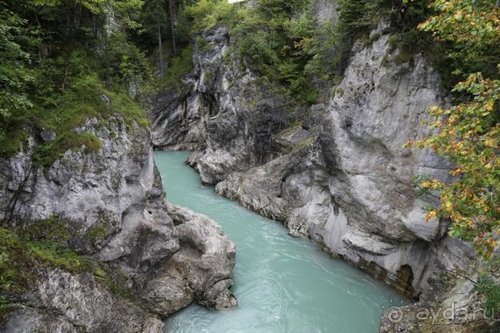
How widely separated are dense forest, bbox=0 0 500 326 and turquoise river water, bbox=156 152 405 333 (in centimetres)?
443

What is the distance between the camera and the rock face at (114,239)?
792 centimetres

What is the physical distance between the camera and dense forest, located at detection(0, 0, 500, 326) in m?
5.50

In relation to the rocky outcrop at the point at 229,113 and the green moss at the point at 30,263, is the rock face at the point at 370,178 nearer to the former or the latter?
the rocky outcrop at the point at 229,113

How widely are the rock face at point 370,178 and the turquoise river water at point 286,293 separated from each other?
83cm

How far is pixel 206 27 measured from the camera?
28.2 metres

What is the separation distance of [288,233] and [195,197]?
6.66 meters

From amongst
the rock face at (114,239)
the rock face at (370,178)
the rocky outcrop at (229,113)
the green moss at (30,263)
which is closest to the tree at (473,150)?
the rock face at (370,178)

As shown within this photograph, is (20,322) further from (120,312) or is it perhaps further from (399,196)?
(399,196)

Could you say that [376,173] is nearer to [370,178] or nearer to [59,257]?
[370,178]

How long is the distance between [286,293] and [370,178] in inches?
208

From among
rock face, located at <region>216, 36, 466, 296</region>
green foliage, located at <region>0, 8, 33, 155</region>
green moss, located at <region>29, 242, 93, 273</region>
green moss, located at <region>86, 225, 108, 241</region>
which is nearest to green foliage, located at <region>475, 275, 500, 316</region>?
rock face, located at <region>216, 36, 466, 296</region>

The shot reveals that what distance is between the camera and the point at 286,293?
Result: 12188 mm

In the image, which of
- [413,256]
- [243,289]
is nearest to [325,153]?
[413,256]

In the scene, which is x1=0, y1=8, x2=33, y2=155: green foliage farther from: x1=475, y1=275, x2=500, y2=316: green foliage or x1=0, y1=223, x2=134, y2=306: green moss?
x1=475, y1=275, x2=500, y2=316: green foliage
